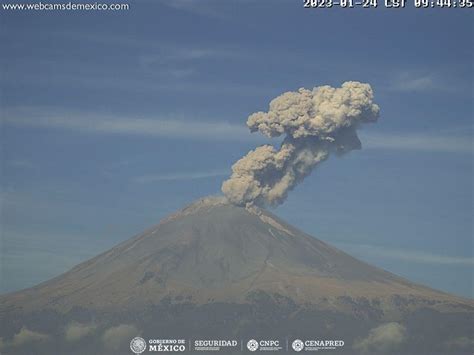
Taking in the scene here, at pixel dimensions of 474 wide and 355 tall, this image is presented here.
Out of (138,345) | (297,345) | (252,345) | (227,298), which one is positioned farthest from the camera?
(227,298)

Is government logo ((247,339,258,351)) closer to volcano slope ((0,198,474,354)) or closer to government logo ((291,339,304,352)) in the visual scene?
government logo ((291,339,304,352))

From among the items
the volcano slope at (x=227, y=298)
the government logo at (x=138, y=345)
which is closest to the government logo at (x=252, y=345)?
the volcano slope at (x=227, y=298)

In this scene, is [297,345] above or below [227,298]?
below

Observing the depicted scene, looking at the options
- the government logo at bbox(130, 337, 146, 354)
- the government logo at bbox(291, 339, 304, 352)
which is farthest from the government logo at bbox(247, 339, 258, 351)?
the government logo at bbox(130, 337, 146, 354)

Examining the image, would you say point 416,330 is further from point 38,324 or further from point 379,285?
point 38,324

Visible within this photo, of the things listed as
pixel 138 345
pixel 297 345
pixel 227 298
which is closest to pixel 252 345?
pixel 297 345

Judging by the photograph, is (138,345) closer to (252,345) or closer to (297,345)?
(252,345)

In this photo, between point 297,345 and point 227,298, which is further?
point 227,298

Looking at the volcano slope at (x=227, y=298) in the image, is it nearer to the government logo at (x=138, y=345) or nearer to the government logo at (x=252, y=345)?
the government logo at (x=138, y=345)

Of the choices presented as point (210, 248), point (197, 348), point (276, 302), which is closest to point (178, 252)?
point (210, 248)

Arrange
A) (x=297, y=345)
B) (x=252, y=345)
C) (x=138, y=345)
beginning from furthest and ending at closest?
1. (x=138, y=345)
2. (x=297, y=345)
3. (x=252, y=345)
